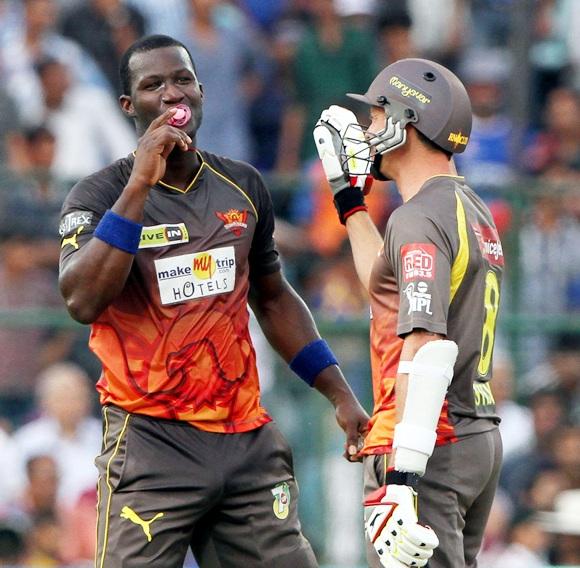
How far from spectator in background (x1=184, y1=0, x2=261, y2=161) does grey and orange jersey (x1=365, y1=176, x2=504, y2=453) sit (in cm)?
520

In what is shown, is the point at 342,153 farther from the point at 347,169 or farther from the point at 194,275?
the point at 194,275

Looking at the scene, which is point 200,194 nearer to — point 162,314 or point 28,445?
point 162,314

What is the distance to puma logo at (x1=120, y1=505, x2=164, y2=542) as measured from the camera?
5160 mm

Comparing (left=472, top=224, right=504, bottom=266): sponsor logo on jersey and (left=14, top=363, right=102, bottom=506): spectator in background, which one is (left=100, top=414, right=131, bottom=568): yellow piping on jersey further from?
(left=14, top=363, right=102, bottom=506): spectator in background

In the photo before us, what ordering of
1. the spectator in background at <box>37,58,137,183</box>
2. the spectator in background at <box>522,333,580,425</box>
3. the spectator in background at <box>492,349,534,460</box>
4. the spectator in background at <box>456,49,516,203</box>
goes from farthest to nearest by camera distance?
the spectator in background at <box>456,49,516,203</box>, the spectator in background at <box>37,58,137,183</box>, the spectator in background at <box>522,333,580,425</box>, the spectator in background at <box>492,349,534,460</box>

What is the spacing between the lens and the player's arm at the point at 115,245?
4.98 meters

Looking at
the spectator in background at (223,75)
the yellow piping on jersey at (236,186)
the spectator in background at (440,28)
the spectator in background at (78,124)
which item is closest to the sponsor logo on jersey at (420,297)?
the yellow piping on jersey at (236,186)

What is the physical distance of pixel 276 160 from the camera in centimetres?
1066

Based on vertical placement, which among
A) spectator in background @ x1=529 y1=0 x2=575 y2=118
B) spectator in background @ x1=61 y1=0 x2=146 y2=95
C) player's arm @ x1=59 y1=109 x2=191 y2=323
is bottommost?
player's arm @ x1=59 y1=109 x2=191 y2=323

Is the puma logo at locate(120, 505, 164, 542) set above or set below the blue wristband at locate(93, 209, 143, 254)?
below

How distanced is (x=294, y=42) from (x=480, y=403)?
609 cm

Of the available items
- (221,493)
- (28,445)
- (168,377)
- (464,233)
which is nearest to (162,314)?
(168,377)

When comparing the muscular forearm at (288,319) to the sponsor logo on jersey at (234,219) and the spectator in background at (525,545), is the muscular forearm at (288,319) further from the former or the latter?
the spectator in background at (525,545)

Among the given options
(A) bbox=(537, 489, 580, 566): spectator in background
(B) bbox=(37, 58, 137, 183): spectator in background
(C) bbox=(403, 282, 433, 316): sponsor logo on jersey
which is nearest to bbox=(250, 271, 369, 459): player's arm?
(C) bbox=(403, 282, 433, 316): sponsor logo on jersey
